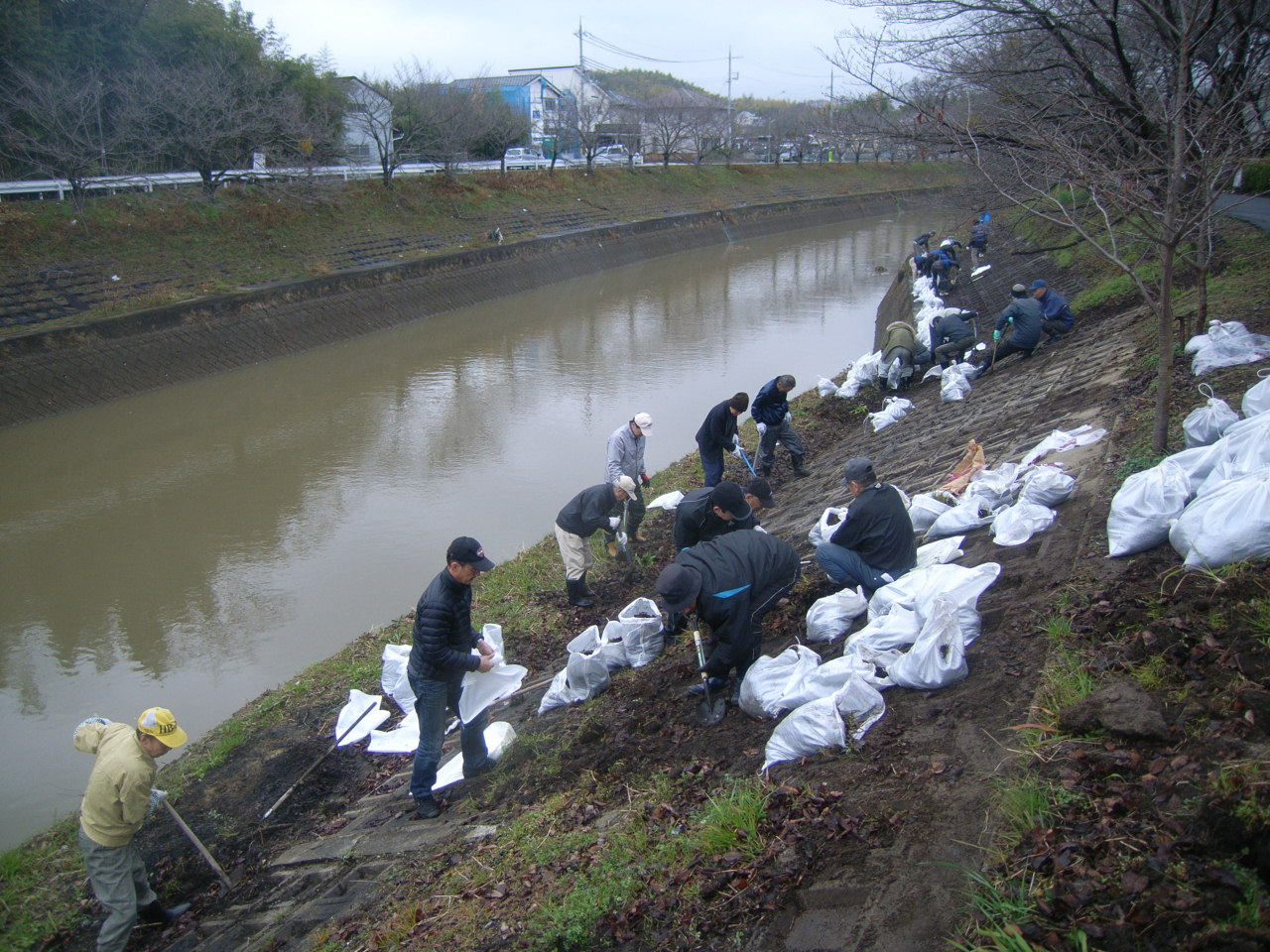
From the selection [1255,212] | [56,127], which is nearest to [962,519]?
[1255,212]

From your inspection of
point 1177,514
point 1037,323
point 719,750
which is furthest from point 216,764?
point 1037,323

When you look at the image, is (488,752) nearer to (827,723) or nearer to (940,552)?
(827,723)

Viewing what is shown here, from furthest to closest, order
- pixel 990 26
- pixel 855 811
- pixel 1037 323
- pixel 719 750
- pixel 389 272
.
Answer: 1. pixel 389 272
2. pixel 1037 323
3. pixel 990 26
4. pixel 719 750
5. pixel 855 811

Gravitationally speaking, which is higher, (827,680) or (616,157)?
(616,157)

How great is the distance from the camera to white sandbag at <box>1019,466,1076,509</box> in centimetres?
558

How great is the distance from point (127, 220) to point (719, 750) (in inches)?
913

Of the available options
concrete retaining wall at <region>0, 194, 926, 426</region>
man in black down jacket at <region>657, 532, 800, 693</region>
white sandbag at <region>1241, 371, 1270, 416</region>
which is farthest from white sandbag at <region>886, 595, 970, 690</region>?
concrete retaining wall at <region>0, 194, 926, 426</region>

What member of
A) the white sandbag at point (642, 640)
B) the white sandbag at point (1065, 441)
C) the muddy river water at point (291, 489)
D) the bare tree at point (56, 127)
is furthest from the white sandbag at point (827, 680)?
the bare tree at point (56, 127)

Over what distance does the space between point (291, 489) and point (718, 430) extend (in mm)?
7058

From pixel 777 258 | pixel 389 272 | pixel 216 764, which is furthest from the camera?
pixel 777 258

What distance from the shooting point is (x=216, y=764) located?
19.4 ft

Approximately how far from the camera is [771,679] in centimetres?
436

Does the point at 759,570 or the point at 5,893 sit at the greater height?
the point at 759,570

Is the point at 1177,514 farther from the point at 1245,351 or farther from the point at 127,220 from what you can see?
the point at 127,220
